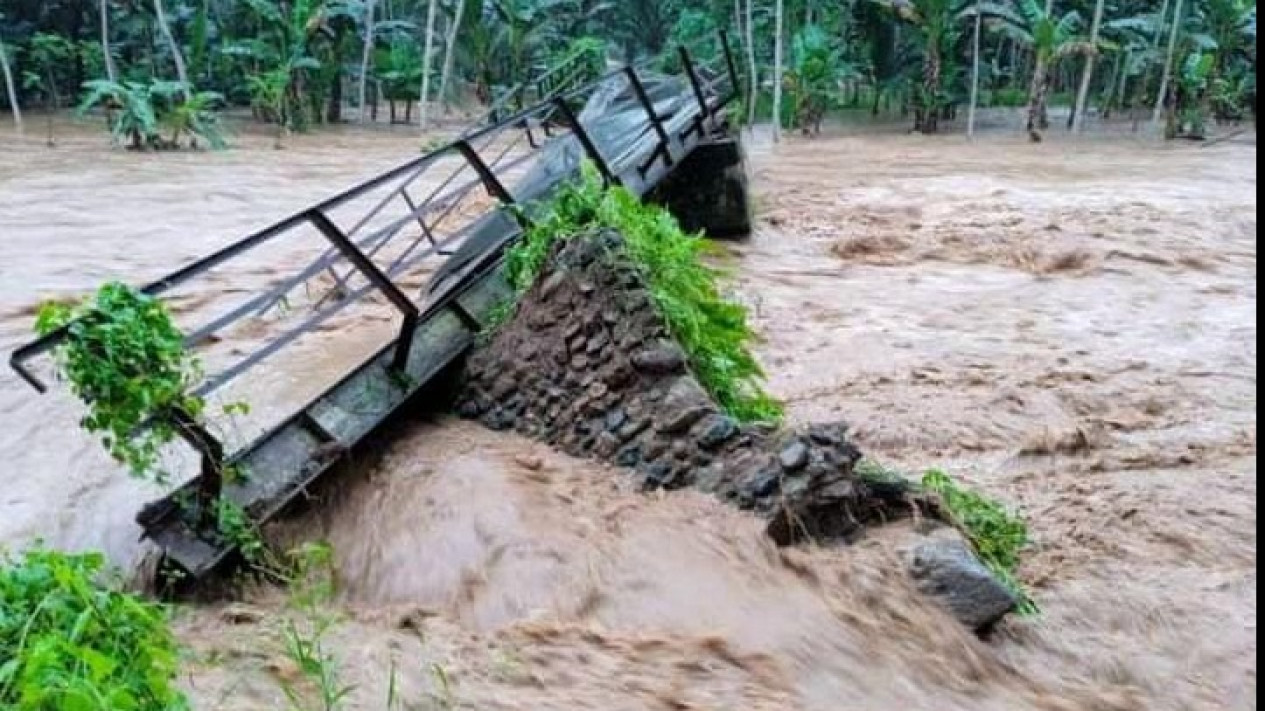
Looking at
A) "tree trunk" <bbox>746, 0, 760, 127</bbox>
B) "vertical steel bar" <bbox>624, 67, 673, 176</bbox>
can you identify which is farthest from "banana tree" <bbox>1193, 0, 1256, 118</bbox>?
"vertical steel bar" <bbox>624, 67, 673, 176</bbox>

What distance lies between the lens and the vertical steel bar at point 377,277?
5068mm

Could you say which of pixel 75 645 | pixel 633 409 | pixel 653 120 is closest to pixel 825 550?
pixel 633 409

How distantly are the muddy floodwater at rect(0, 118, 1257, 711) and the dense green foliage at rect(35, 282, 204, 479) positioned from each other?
78 cm

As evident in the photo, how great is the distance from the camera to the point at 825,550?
182 inches

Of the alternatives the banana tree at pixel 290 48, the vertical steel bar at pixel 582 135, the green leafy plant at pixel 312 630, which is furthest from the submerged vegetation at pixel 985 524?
the banana tree at pixel 290 48

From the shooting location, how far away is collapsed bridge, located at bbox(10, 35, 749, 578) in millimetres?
4695

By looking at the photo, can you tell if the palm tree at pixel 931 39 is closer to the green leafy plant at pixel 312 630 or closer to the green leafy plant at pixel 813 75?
the green leafy plant at pixel 813 75

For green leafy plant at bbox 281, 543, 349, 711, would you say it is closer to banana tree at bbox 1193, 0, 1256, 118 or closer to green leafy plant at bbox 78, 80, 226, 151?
green leafy plant at bbox 78, 80, 226, 151

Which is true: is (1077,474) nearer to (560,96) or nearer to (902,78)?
(560,96)

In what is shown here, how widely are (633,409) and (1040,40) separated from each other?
825 inches

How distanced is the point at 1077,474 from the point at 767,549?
237 centimetres

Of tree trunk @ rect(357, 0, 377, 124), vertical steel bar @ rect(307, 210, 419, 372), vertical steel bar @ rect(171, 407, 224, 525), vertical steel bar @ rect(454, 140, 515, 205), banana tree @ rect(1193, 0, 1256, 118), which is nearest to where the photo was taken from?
vertical steel bar @ rect(171, 407, 224, 525)

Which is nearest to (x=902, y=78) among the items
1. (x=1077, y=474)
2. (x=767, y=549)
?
(x=1077, y=474)

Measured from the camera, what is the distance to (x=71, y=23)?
91.7 ft
